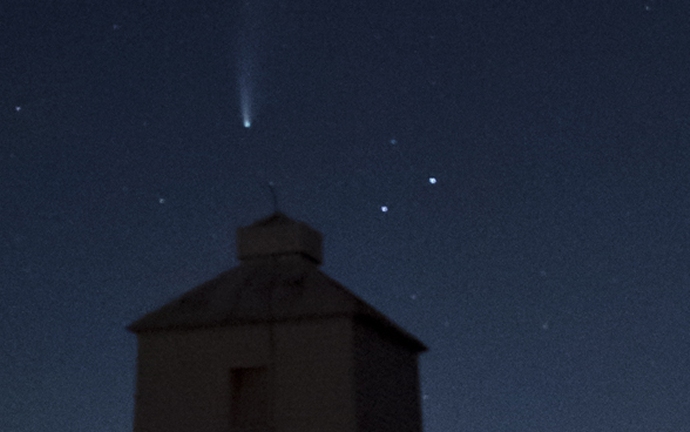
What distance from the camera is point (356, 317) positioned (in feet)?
→ 76.8

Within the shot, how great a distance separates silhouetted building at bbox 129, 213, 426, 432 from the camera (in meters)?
23.0

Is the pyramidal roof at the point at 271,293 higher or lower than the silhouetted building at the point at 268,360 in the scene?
higher

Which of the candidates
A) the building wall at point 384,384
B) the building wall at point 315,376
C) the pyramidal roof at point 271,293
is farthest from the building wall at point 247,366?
the building wall at point 384,384

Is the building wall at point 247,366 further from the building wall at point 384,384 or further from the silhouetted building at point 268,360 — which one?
the building wall at point 384,384

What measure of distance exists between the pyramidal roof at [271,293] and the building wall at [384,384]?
367 millimetres

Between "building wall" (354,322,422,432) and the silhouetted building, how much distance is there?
5cm

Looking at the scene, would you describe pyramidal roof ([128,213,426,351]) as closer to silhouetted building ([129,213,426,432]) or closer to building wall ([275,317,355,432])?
silhouetted building ([129,213,426,432])

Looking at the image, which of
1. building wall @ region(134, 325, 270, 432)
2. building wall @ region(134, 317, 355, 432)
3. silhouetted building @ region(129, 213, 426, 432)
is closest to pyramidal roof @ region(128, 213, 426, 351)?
silhouetted building @ region(129, 213, 426, 432)

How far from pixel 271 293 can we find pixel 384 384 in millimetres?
3818

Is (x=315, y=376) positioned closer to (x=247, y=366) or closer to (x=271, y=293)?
(x=247, y=366)

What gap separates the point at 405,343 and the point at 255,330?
4.95 m

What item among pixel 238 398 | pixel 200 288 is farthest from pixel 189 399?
pixel 200 288

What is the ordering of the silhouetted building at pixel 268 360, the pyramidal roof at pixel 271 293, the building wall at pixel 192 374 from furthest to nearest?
1. the pyramidal roof at pixel 271 293
2. the building wall at pixel 192 374
3. the silhouetted building at pixel 268 360

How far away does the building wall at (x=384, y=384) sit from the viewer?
23.4m
